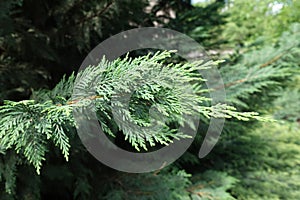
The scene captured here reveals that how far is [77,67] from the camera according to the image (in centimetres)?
187

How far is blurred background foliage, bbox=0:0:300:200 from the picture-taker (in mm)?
1584

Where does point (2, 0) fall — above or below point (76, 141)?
above

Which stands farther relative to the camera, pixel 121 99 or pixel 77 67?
pixel 77 67

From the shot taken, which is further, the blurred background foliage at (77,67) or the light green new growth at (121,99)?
the blurred background foliage at (77,67)

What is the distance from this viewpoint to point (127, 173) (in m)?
1.78

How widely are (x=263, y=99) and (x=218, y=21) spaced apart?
1.96ft

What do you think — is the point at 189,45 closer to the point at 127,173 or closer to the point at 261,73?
the point at 261,73

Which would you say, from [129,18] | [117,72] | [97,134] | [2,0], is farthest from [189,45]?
[117,72]

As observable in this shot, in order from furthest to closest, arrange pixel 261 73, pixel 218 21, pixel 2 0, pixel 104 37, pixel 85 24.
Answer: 1. pixel 218 21
2. pixel 261 73
3. pixel 104 37
4. pixel 85 24
5. pixel 2 0

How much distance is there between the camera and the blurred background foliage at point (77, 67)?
158 centimetres

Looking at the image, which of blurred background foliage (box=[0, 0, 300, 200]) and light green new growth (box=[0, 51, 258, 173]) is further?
blurred background foliage (box=[0, 0, 300, 200])

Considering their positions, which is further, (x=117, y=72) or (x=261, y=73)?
(x=261, y=73)

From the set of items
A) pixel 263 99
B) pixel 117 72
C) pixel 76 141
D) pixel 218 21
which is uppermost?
pixel 218 21

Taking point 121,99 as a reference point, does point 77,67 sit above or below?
above
